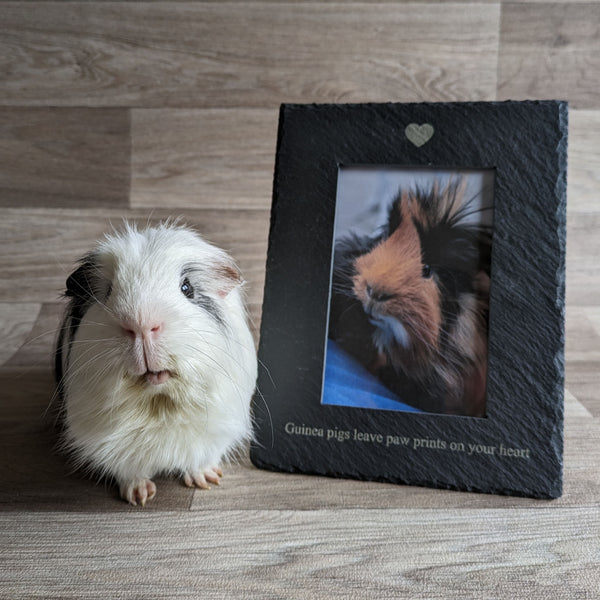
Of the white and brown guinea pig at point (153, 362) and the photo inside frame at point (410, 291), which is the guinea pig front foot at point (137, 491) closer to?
the white and brown guinea pig at point (153, 362)

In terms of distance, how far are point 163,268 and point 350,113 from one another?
43 cm

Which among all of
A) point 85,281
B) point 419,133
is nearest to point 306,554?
point 85,281

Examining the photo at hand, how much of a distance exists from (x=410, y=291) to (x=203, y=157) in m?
0.72

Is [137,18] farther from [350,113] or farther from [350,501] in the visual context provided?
[350,501]

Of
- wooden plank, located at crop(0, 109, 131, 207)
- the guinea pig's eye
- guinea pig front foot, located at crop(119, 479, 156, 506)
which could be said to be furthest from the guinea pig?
wooden plank, located at crop(0, 109, 131, 207)

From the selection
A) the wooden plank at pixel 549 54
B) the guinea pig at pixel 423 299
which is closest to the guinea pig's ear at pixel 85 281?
the guinea pig at pixel 423 299

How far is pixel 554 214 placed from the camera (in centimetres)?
99

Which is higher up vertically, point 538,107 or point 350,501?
point 538,107

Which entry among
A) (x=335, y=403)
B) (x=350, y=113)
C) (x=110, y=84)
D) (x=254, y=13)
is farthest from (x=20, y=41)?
(x=335, y=403)

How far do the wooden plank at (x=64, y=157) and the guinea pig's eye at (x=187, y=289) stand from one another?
2.16ft

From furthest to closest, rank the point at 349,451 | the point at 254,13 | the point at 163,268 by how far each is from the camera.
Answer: the point at 254,13
the point at 349,451
the point at 163,268

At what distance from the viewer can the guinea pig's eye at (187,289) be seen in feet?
3.04

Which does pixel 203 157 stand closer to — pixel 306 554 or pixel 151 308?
pixel 151 308

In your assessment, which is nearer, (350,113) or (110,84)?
(350,113)
